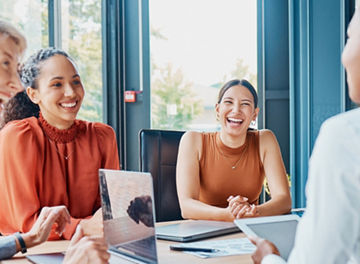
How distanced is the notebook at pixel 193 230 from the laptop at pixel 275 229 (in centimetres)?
35

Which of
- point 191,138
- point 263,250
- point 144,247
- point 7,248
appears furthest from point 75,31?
point 263,250

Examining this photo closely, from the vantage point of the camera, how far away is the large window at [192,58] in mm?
4230

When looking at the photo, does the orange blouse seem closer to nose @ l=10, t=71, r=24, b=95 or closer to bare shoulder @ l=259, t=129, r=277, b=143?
nose @ l=10, t=71, r=24, b=95

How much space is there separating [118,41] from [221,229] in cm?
289

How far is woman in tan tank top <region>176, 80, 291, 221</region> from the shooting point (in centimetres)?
229

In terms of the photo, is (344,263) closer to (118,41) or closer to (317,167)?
(317,167)

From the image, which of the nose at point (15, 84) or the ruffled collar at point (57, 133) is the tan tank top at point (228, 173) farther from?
the nose at point (15, 84)

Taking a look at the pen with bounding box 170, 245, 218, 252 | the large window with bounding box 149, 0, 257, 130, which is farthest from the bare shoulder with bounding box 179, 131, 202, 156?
the large window with bounding box 149, 0, 257, 130

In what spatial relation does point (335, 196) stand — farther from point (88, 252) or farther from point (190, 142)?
point (190, 142)

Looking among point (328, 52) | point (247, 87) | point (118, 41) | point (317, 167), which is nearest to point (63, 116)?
point (247, 87)

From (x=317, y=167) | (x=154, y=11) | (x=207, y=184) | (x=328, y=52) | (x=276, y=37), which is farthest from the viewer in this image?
(x=154, y=11)

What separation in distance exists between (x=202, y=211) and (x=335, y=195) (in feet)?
4.43

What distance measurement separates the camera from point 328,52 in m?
3.39

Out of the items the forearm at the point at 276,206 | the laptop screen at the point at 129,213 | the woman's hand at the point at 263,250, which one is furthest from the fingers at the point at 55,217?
the forearm at the point at 276,206
